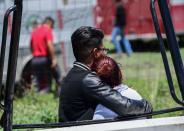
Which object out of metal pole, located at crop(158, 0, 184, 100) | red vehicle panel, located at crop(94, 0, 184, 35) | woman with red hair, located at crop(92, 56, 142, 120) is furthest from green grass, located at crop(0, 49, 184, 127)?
red vehicle panel, located at crop(94, 0, 184, 35)

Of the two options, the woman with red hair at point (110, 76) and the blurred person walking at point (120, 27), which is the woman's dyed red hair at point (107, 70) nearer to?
the woman with red hair at point (110, 76)

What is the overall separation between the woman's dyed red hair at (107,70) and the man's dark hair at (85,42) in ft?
0.28

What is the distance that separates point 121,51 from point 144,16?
124cm

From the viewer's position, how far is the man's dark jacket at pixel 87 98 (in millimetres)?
3596

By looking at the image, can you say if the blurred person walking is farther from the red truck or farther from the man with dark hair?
the man with dark hair

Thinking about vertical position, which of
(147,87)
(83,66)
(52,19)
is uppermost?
(52,19)

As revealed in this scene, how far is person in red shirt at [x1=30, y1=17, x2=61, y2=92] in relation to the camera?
10656 mm

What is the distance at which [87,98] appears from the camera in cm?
371

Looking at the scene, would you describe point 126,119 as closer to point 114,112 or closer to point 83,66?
point 114,112

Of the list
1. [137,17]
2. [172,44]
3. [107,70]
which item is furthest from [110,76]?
[137,17]

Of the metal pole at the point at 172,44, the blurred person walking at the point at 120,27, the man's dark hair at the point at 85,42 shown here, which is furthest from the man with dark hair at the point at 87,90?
the blurred person walking at the point at 120,27

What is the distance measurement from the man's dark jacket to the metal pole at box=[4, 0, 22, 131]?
0.94m

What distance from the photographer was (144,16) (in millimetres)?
17953

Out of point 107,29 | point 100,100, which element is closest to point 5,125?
point 100,100
